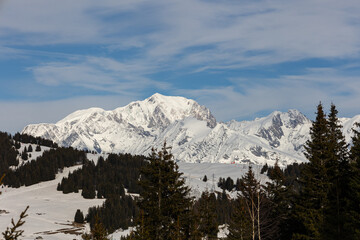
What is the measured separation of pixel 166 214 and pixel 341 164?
18944 millimetres

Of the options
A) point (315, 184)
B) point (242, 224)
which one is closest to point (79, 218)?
point (315, 184)

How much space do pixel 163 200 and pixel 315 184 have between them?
49.2 ft

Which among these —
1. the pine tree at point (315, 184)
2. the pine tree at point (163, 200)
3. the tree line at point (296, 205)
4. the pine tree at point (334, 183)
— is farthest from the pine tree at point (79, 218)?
the pine tree at point (163, 200)

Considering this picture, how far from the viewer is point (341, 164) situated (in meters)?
41.9

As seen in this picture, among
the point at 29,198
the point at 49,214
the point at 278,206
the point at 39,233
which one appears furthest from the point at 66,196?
the point at 278,206

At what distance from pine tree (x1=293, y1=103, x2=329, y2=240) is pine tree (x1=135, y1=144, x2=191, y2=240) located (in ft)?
35.7

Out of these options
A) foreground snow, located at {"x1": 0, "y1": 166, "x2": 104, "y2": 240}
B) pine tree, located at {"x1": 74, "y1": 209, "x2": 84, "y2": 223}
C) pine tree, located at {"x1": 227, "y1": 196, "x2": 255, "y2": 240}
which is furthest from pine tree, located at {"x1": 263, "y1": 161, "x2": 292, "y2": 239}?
pine tree, located at {"x1": 74, "y1": 209, "x2": 84, "y2": 223}

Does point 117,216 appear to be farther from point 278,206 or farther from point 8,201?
point 278,206

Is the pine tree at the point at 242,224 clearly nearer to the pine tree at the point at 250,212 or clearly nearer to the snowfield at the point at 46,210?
the pine tree at the point at 250,212

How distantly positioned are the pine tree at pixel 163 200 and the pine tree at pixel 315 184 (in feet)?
35.7

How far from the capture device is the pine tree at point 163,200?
32969 millimetres

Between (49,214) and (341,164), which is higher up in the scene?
(341,164)

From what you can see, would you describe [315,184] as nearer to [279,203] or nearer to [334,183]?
[334,183]

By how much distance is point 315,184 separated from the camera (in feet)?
130
